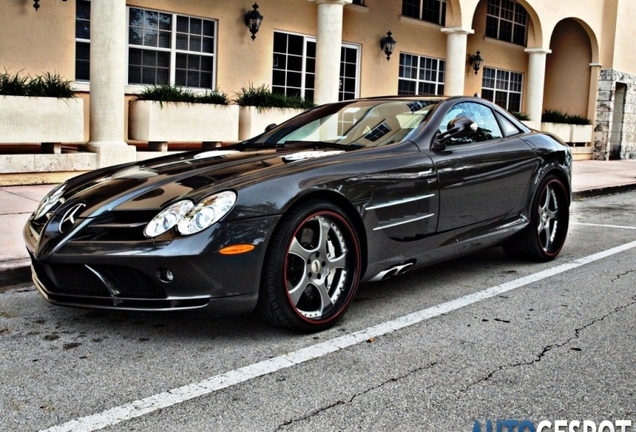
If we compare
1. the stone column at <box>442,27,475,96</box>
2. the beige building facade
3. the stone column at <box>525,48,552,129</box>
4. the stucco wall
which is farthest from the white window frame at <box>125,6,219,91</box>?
the stone column at <box>525,48,552,129</box>

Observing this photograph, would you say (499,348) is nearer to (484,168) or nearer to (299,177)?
(299,177)

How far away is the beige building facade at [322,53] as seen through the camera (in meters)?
11.1

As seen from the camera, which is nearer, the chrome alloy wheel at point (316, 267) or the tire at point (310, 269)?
the tire at point (310, 269)

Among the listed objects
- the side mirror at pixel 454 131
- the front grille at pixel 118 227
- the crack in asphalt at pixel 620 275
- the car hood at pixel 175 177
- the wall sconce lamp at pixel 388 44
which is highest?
the wall sconce lamp at pixel 388 44

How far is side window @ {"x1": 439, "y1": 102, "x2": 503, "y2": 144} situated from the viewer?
554 centimetres

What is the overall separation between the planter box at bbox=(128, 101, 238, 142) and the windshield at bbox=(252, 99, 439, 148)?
6560 mm

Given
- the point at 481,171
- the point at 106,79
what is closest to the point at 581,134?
the point at 106,79

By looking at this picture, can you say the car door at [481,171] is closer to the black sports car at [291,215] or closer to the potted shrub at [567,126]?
the black sports car at [291,215]

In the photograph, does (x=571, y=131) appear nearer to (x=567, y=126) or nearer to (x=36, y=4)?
(x=567, y=126)

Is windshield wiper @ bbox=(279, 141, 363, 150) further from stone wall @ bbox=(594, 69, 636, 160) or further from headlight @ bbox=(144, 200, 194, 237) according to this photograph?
stone wall @ bbox=(594, 69, 636, 160)

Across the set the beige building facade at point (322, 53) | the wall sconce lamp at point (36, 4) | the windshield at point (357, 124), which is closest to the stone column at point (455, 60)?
the beige building facade at point (322, 53)

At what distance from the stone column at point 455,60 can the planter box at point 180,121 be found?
641cm

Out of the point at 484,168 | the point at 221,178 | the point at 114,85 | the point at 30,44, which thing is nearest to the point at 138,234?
the point at 221,178

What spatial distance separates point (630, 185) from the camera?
1477 cm
